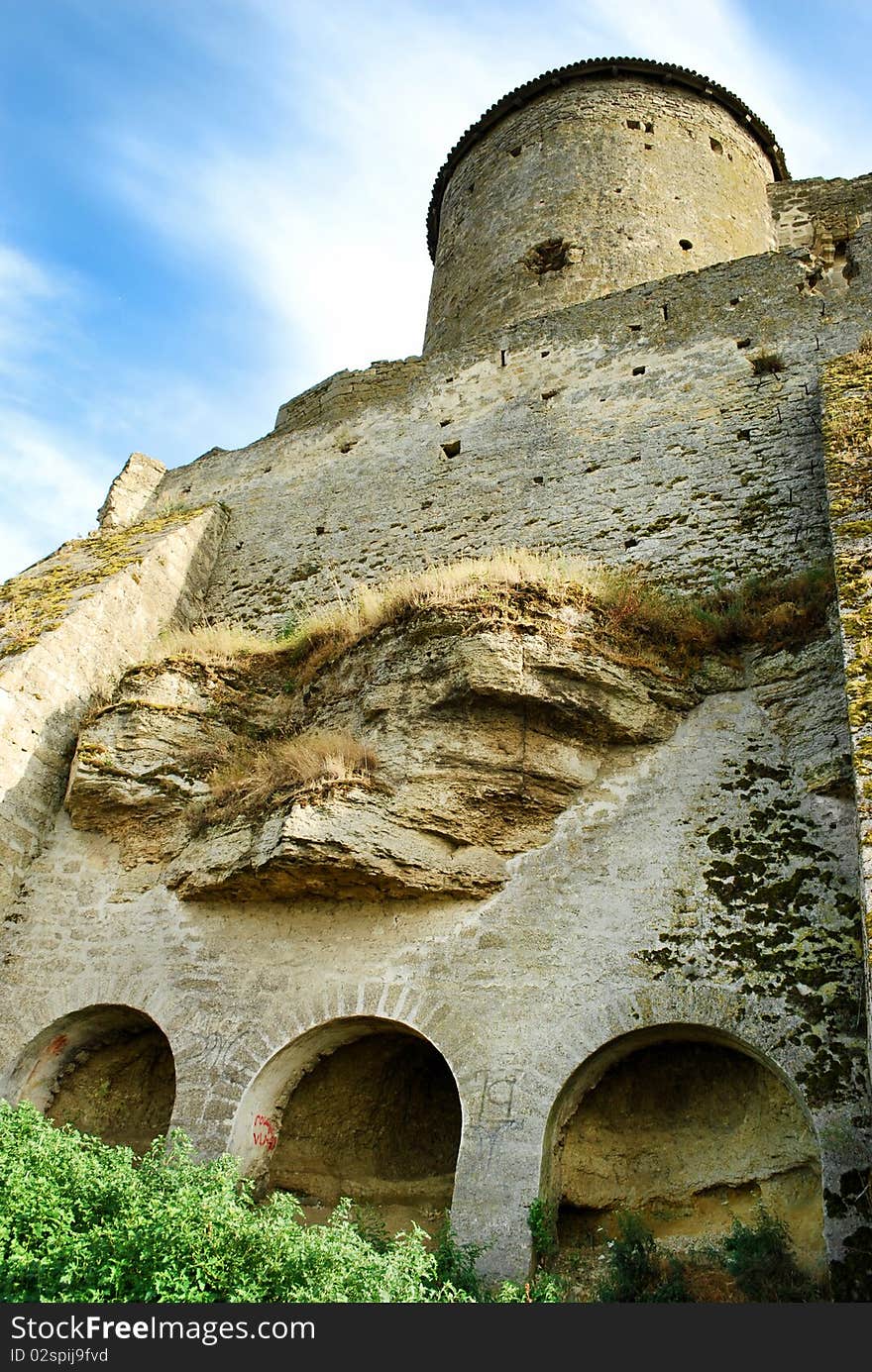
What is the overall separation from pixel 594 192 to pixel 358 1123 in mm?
13491

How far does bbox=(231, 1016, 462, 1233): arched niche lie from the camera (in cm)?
713

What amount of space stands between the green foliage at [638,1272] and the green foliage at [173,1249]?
0.92 metres

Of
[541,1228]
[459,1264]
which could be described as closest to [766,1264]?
[541,1228]

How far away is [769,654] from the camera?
309 inches

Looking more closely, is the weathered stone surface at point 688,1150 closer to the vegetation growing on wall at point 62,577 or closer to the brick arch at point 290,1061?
the brick arch at point 290,1061

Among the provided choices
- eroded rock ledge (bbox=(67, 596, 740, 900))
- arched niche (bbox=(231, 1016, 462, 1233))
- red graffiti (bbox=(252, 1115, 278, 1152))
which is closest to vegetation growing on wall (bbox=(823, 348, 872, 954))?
eroded rock ledge (bbox=(67, 596, 740, 900))

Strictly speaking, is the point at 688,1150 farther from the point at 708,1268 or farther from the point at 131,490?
the point at 131,490

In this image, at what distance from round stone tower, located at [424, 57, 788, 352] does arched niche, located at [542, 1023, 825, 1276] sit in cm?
1103

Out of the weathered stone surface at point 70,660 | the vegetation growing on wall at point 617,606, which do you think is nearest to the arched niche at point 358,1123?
the weathered stone surface at point 70,660

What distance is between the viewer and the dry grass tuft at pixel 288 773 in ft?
25.4

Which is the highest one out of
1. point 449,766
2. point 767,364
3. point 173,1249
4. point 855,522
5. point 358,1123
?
point 767,364

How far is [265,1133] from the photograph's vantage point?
7.17 m

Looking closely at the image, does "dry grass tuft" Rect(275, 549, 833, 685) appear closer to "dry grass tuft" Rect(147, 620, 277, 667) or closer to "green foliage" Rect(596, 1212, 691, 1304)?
"dry grass tuft" Rect(147, 620, 277, 667)

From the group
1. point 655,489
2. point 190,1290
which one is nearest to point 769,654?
point 655,489
